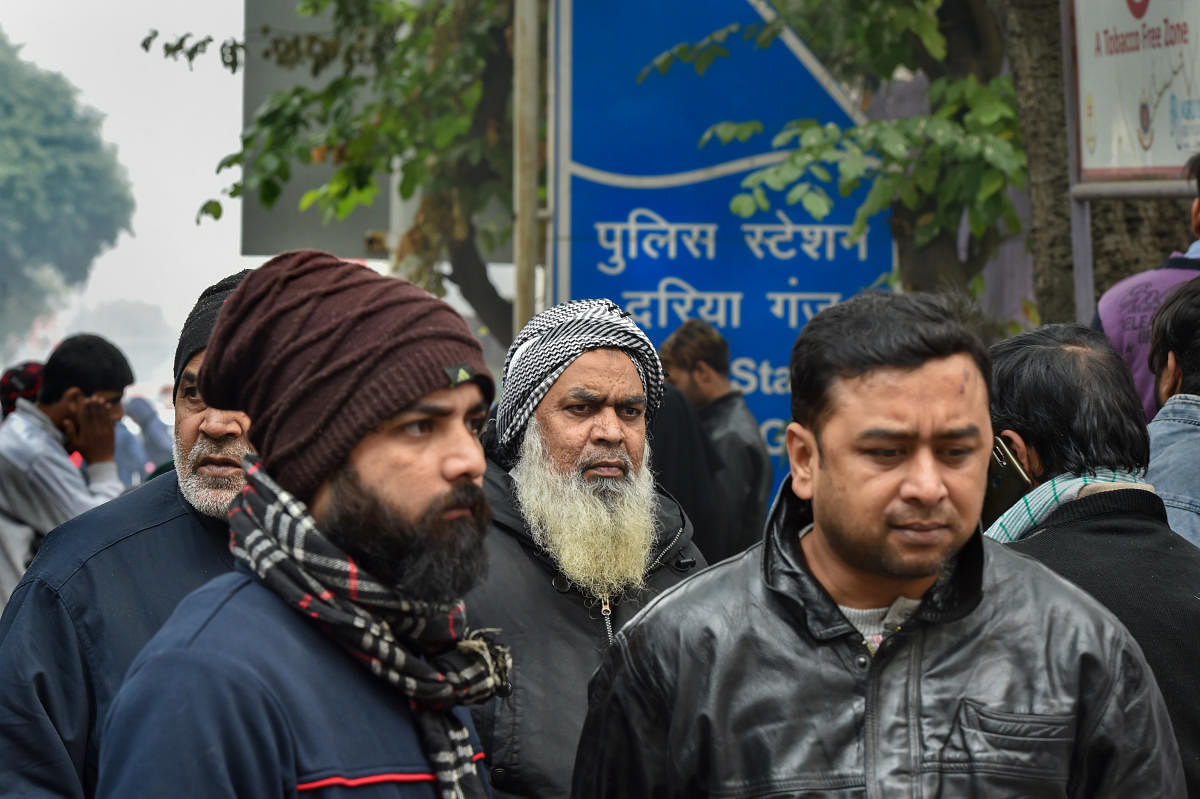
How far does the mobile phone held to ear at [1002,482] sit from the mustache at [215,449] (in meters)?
1.44

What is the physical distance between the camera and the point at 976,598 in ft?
6.94

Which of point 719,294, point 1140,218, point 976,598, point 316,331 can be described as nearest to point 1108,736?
point 976,598

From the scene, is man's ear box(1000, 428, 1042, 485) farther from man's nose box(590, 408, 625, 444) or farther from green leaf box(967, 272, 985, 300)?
green leaf box(967, 272, 985, 300)

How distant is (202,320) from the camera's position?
2936 mm

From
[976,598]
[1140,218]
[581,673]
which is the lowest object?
[581,673]

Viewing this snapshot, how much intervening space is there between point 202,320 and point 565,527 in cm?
90

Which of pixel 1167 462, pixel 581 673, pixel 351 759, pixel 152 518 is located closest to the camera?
pixel 351 759

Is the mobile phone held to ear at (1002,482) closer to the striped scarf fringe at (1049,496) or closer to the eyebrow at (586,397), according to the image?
the striped scarf fringe at (1049,496)

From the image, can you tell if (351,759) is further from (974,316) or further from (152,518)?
(974,316)

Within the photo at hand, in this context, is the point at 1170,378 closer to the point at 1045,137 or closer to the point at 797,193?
the point at 1045,137

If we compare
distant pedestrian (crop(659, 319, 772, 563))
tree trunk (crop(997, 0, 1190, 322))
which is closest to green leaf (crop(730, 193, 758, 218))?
distant pedestrian (crop(659, 319, 772, 563))

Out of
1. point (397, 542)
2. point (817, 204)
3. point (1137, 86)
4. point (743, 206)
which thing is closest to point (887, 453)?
point (397, 542)

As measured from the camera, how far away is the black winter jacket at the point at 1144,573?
2.56m

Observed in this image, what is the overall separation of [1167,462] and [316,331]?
207 cm
